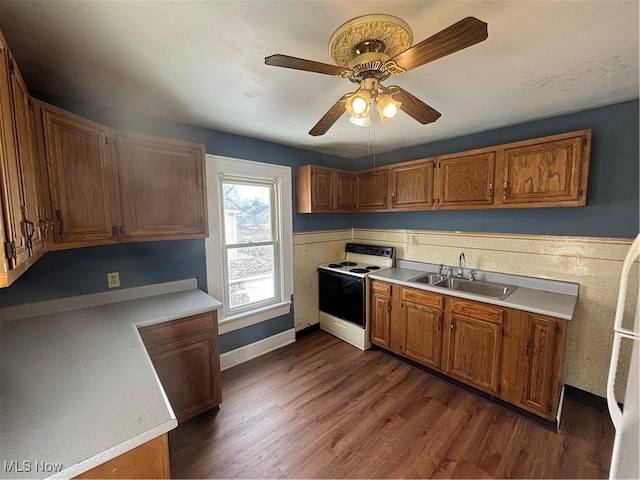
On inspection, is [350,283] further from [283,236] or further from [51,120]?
[51,120]

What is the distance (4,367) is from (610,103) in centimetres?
396

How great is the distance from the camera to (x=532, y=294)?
2219 millimetres

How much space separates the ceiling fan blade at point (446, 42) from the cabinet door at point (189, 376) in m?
2.11

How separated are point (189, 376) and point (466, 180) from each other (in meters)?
2.83

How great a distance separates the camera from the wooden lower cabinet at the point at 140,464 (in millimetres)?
829

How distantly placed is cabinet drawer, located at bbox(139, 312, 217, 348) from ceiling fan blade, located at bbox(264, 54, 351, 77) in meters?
1.68

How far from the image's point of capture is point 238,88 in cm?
171

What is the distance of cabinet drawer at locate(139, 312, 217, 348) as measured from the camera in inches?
67.7

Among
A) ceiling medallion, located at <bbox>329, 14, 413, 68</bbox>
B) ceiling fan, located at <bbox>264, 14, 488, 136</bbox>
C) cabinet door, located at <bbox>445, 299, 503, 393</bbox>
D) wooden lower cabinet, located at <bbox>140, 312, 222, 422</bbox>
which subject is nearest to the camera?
ceiling fan, located at <bbox>264, 14, 488, 136</bbox>

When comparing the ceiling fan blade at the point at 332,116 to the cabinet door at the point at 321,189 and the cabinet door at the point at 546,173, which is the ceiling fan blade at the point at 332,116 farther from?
the cabinet door at the point at 546,173

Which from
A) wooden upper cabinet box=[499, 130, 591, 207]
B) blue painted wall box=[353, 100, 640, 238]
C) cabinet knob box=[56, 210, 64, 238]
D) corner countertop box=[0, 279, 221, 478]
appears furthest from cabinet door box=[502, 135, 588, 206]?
cabinet knob box=[56, 210, 64, 238]

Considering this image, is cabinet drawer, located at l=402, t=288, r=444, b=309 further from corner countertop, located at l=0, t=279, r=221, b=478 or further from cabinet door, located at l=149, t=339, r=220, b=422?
corner countertop, located at l=0, t=279, r=221, b=478

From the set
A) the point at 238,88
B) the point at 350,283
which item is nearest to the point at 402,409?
the point at 350,283

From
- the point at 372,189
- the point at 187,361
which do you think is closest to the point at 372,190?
the point at 372,189
